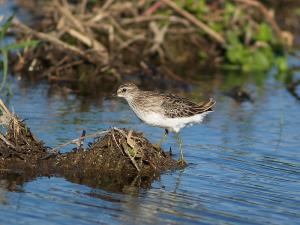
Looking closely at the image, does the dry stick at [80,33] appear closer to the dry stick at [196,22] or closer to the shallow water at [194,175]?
the shallow water at [194,175]

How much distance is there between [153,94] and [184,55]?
755cm

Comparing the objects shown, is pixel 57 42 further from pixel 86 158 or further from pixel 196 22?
pixel 86 158

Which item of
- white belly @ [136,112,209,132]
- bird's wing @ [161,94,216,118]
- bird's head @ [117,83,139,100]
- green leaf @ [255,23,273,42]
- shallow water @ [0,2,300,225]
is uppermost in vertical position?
green leaf @ [255,23,273,42]

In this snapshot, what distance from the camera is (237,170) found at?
10.4 meters

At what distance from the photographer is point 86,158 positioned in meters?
9.84

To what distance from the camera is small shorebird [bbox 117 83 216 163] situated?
10570 mm

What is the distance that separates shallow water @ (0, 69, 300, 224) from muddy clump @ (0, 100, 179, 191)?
0.29 metres

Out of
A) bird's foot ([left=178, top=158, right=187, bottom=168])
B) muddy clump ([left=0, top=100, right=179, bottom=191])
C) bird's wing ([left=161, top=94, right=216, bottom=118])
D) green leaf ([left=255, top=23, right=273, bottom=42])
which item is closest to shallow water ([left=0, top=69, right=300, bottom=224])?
bird's foot ([left=178, top=158, right=187, bottom=168])

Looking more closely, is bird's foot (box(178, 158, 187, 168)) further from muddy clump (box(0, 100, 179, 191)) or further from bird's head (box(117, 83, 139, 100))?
bird's head (box(117, 83, 139, 100))

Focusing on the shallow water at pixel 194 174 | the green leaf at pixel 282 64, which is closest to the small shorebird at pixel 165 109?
the shallow water at pixel 194 174

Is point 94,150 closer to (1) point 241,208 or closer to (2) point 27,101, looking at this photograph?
(1) point 241,208

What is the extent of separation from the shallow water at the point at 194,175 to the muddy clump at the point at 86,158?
11.5 inches

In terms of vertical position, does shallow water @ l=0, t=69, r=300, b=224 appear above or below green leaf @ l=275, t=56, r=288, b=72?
below

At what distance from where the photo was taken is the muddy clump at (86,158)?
376 inches
